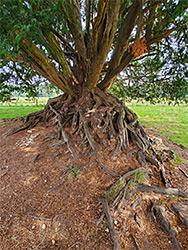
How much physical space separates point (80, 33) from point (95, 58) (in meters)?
0.62

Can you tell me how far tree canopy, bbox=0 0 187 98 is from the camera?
81.6 inches

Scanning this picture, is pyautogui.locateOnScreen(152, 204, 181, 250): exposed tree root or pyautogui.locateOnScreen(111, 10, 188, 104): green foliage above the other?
pyautogui.locateOnScreen(111, 10, 188, 104): green foliage

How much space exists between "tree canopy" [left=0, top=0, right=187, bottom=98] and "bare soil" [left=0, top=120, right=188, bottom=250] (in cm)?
219

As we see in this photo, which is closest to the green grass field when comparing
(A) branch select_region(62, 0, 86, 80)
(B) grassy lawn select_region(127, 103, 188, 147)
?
(B) grassy lawn select_region(127, 103, 188, 147)

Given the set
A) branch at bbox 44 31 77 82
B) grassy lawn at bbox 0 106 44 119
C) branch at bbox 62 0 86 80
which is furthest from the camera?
grassy lawn at bbox 0 106 44 119

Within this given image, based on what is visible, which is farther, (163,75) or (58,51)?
(163,75)

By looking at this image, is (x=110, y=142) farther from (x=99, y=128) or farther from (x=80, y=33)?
(x=80, y=33)

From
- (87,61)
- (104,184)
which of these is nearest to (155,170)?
(104,184)

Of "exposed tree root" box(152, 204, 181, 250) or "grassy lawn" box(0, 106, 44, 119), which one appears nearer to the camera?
"exposed tree root" box(152, 204, 181, 250)

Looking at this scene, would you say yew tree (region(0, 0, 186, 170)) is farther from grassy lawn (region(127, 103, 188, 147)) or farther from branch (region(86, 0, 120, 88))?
grassy lawn (region(127, 103, 188, 147))

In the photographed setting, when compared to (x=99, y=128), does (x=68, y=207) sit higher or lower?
lower

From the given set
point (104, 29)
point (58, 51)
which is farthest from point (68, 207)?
point (104, 29)

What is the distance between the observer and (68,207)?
2307 mm

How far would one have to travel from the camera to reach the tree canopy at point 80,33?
2.07 meters
